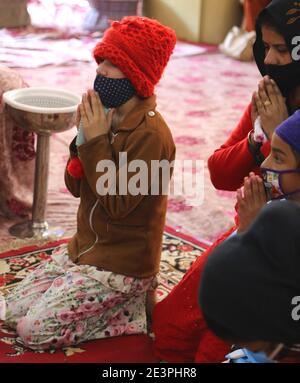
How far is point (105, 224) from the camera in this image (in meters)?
2.09

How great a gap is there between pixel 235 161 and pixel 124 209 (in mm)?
357

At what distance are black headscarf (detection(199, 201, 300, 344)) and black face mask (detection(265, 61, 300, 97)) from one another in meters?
0.71

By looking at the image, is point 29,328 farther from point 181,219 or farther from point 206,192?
point 206,192

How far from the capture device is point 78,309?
2076 millimetres

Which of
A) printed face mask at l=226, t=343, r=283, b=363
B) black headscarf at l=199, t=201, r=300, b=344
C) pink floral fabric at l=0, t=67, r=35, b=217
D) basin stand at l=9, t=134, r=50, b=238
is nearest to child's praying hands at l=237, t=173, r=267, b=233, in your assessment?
printed face mask at l=226, t=343, r=283, b=363

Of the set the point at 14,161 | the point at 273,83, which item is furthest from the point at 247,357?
the point at 14,161

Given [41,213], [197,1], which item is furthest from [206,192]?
[197,1]

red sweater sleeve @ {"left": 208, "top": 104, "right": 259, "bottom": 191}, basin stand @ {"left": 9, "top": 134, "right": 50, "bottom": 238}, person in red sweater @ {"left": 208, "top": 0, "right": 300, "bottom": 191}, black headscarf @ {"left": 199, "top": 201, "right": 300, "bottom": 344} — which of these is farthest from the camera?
basin stand @ {"left": 9, "top": 134, "right": 50, "bottom": 238}

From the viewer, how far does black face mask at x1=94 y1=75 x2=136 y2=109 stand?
201cm

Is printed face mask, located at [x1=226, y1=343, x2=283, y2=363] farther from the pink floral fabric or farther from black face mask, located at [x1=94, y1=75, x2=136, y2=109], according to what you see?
the pink floral fabric

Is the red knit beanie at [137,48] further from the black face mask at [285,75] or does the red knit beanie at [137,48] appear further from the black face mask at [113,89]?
the black face mask at [285,75]

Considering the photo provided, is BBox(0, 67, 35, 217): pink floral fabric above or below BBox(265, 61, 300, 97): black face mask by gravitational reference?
below

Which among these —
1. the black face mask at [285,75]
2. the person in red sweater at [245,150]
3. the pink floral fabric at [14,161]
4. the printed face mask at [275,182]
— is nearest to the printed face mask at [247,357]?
the person in red sweater at [245,150]
